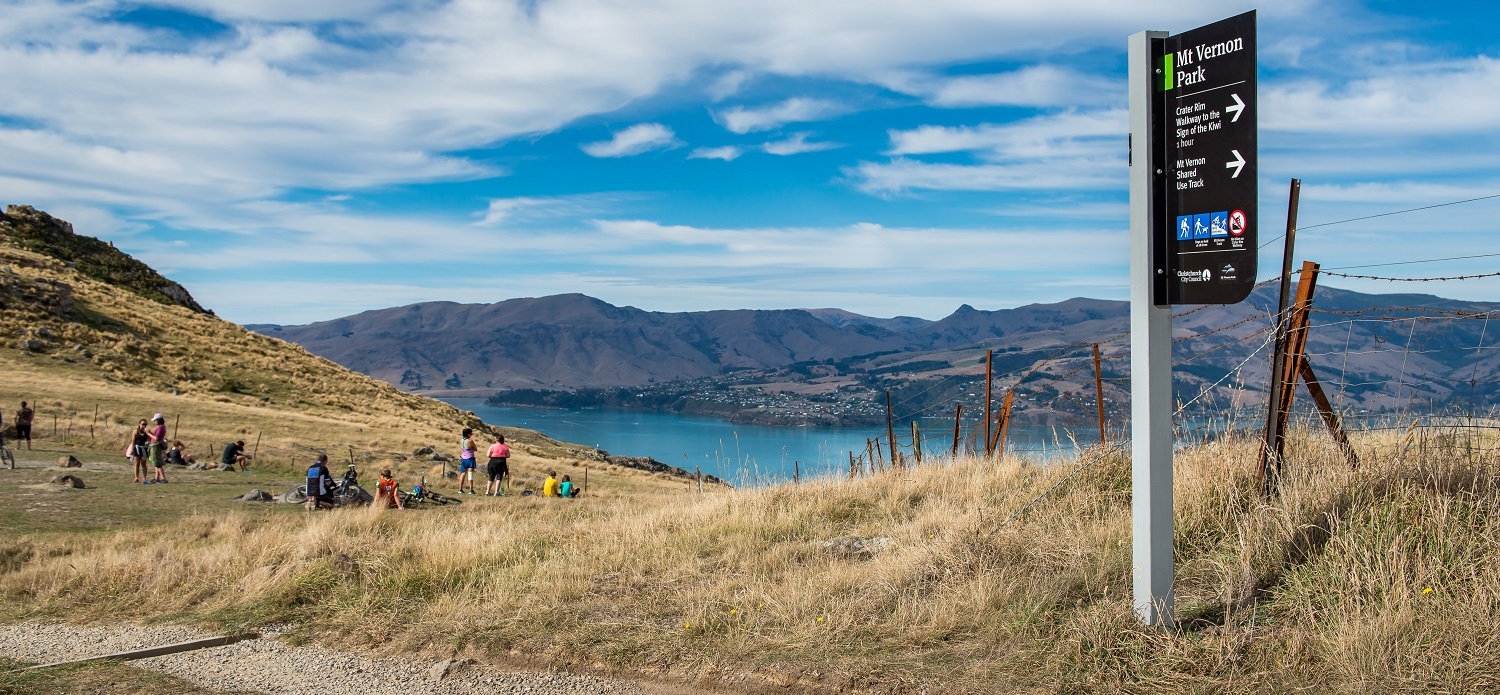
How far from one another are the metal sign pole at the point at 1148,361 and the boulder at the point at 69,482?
58.0 feet

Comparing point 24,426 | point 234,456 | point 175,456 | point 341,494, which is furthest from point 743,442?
point 341,494

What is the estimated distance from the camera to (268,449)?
26703mm

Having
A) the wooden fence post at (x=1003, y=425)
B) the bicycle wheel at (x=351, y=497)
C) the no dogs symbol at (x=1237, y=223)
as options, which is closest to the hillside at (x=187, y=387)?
the bicycle wheel at (x=351, y=497)

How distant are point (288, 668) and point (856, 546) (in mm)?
3934

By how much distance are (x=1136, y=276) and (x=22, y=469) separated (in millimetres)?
20345

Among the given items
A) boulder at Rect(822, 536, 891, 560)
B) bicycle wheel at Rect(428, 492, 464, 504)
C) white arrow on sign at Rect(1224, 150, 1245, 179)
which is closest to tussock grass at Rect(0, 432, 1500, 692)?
boulder at Rect(822, 536, 891, 560)

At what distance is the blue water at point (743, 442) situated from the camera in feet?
34.8

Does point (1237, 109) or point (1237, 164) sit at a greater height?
point (1237, 109)

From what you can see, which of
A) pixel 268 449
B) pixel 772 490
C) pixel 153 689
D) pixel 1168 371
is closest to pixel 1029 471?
pixel 772 490

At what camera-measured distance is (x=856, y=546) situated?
7.19 m

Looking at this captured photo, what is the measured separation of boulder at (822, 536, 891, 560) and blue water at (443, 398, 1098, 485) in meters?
2.17

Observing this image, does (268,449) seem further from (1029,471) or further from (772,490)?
(1029,471)

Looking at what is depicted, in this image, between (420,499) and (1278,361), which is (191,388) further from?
(1278,361)

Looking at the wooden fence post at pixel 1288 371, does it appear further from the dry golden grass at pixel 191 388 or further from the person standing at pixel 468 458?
the dry golden grass at pixel 191 388
